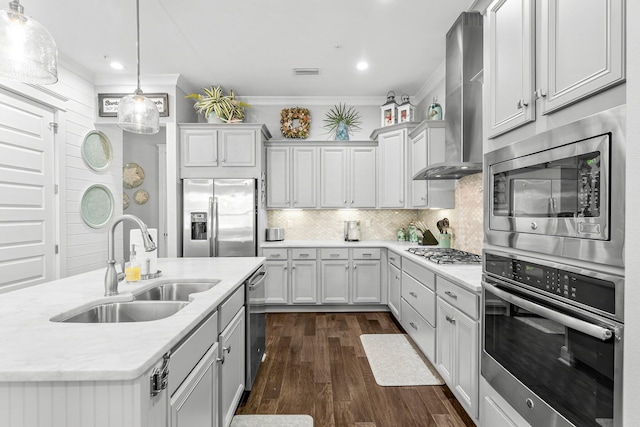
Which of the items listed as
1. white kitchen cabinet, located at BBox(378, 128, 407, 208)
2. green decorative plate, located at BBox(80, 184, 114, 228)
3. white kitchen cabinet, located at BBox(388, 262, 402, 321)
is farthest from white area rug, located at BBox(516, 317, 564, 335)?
green decorative plate, located at BBox(80, 184, 114, 228)

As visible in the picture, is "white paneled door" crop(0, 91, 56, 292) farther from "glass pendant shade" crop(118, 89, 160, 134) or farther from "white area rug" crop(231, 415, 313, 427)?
"white area rug" crop(231, 415, 313, 427)

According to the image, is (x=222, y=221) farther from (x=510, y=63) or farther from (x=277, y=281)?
(x=510, y=63)

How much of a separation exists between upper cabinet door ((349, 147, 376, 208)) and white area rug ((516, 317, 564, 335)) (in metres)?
3.42

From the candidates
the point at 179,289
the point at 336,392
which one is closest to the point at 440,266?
the point at 336,392

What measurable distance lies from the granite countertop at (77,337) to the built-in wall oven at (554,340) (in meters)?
1.31

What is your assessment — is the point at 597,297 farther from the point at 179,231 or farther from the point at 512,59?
the point at 179,231

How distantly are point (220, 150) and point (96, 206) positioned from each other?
1677 millimetres

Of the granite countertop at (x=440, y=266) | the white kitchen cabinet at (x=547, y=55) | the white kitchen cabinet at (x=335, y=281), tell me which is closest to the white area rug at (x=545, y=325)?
the granite countertop at (x=440, y=266)

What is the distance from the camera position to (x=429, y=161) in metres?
3.73

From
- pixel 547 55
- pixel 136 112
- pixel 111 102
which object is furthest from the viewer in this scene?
pixel 111 102

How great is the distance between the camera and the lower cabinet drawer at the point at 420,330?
2738 millimetres

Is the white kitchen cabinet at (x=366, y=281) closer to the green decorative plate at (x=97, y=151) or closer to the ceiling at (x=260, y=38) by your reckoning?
the ceiling at (x=260, y=38)

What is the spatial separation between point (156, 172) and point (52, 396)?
5.43 m

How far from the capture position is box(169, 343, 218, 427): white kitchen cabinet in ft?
3.92
